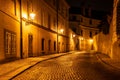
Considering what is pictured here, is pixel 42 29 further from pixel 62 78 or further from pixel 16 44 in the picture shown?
pixel 62 78

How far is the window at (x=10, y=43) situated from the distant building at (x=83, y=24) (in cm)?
4861

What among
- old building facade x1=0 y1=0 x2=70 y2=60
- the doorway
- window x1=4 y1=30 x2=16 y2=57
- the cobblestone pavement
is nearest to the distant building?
old building facade x1=0 y1=0 x2=70 y2=60

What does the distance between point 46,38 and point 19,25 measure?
11.6 m

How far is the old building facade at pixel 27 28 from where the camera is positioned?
1734 centimetres

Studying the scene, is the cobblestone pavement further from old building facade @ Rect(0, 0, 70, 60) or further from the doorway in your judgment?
the doorway

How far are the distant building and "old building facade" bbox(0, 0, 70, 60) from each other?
2953 centimetres


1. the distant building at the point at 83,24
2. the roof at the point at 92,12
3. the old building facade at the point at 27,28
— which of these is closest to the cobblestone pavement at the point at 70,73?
the old building facade at the point at 27,28

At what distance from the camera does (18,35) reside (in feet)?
67.4

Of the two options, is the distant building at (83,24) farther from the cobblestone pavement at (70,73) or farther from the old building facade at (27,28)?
the cobblestone pavement at (70,73)

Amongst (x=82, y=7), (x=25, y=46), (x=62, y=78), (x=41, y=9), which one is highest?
(x=82, y=7)

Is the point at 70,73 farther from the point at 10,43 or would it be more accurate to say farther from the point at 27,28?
the point at 27,28

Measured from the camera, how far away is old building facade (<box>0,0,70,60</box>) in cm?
1734

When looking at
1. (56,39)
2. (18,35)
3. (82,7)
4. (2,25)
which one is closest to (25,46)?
(18,35)

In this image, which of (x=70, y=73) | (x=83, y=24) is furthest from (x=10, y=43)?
(x=83, y=24)
